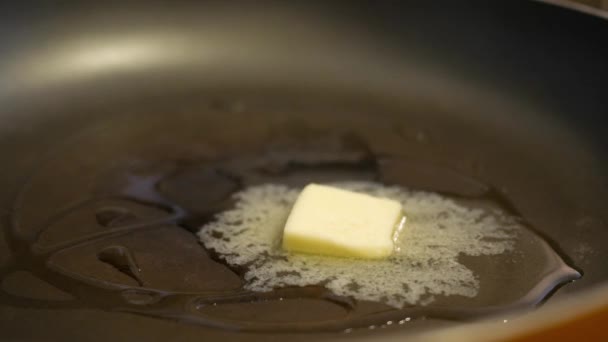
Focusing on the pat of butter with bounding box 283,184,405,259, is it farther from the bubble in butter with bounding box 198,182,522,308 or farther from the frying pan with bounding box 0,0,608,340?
the frying pan with bounding box 0,0,608,340

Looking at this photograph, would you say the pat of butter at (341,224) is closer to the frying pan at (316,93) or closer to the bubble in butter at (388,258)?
the bubble in butter at (388,258)

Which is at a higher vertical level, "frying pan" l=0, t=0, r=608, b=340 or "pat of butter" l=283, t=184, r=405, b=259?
"frying pan" l=0, t=0, r=608, b=340

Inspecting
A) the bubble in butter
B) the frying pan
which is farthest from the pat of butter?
the frying pan

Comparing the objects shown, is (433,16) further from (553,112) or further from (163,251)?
(163,251)

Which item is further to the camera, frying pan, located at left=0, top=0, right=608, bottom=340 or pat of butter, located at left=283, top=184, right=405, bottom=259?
frying pan, located at left=0, top=0, right=608, bottom=340

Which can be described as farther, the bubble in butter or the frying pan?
the frying pan

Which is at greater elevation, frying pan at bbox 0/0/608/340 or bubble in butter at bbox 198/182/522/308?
frying pan at bbox 0/0/608/340

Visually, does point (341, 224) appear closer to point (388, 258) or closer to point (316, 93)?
point (388, 258)
